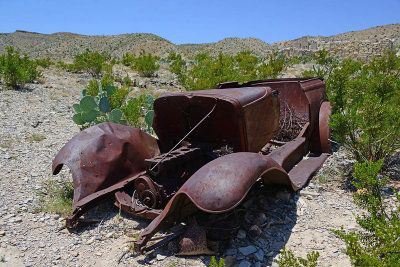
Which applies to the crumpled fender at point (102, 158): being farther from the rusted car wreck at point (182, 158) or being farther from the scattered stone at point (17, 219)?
the scattered stone at point (17, 219)

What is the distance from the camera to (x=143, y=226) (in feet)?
10.5

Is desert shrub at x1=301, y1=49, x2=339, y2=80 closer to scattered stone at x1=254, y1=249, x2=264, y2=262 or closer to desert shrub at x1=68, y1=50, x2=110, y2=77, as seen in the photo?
scattered stone at x1=254, y1=249, x2=264, y2=262

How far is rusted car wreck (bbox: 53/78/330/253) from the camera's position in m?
2.59

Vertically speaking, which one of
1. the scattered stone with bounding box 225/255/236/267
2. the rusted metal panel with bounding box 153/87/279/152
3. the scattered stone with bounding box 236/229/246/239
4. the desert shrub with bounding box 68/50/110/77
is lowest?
the scattered stone with bounding box 225/255/236/267

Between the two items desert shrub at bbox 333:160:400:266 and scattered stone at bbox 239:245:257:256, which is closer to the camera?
desert shrub at bbox 333:160:400:266

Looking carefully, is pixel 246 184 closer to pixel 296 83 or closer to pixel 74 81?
pixel 296 83

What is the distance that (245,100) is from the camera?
3.33 m

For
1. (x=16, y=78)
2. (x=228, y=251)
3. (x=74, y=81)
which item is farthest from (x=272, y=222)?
(x=74, y=81)

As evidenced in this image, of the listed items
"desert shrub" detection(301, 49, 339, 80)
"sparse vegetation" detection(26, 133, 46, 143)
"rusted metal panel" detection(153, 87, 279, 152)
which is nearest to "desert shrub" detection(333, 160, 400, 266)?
"rusted metal panel" detection(153, 87, 279, 152)

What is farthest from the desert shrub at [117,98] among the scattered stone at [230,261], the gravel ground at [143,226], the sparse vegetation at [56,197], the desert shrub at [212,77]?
the scattered stone at [230,261]

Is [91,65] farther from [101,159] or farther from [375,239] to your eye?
[375,239]

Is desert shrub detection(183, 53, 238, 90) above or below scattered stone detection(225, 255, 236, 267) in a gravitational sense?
above

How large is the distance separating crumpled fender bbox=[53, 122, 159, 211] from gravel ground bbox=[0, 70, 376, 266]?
0.36 metres

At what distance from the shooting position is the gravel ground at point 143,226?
2.68 meters
